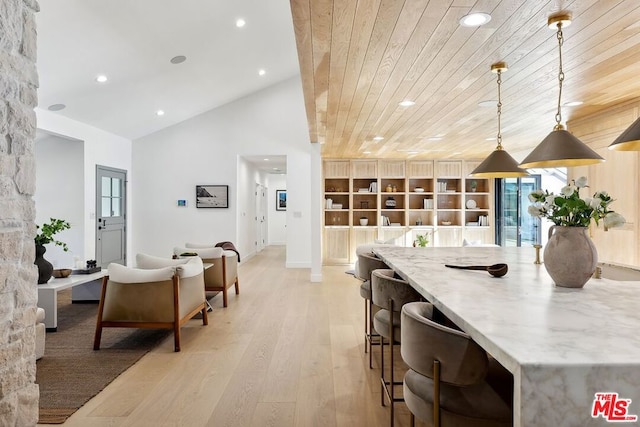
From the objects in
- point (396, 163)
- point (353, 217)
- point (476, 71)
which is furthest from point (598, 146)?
point (353, 217)

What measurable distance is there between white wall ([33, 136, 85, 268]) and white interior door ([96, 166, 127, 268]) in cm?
45

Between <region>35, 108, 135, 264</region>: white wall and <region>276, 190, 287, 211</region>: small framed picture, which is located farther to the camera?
<region>276, 190, 287, 211</region>: small framed picture

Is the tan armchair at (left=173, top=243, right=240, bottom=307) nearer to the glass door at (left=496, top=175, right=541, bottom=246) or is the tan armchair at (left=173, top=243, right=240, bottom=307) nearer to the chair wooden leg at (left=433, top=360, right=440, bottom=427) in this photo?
the chair wooden leg at (left=433, top=360, right=440, bottom=427)

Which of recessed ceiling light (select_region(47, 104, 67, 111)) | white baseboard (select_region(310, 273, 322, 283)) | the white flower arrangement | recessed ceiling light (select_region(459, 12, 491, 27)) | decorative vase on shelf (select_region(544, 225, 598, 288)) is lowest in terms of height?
white baseboard (select_region(310, 273, 322, 283))

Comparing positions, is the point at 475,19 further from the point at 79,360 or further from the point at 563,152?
the point at 79,360

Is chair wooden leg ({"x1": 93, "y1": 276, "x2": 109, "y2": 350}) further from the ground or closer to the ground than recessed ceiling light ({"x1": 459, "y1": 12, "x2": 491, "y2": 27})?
closer to the ground

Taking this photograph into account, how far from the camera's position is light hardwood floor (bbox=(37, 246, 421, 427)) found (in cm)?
254

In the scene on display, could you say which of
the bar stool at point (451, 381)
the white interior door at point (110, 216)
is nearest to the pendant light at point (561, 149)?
the bar stool at point (451, 381)

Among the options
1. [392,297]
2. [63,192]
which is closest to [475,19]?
[392,297]

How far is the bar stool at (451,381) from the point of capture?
4.44ft

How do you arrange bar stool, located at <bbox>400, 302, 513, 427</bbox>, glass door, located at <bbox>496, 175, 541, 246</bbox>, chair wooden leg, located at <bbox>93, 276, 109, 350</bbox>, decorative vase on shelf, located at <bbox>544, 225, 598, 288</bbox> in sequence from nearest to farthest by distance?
bar stool, located at <bbox>400, 302, 513, 427</bbox>, decorative vase on shelf, located at <bbox>544, 225, 598, 288</bbox>, chair wooden leg, located at <bbox>93, 276, 109, 350</bbox>, glass door, located at <bbox>496, 175, 541, 246</bbox>

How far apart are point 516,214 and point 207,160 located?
21.8 feet

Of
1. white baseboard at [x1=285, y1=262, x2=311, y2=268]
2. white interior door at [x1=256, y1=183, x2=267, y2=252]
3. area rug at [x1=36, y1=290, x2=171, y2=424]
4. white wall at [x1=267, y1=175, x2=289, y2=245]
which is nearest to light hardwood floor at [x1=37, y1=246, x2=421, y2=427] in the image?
area rug at [x1=36, y1=290, x2=171, y2=424]

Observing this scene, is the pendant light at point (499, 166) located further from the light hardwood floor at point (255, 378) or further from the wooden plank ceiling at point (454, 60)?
the light hardwood floor at point (255, 378)
